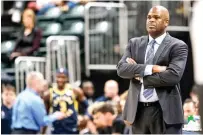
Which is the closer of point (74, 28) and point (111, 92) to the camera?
point (111, 92)

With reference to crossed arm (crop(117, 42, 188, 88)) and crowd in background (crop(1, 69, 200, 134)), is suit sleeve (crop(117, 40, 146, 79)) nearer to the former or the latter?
crossed arm (crop(117, 42, 188, 88))

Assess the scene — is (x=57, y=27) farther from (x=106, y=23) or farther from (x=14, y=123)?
(x=14, y=123)

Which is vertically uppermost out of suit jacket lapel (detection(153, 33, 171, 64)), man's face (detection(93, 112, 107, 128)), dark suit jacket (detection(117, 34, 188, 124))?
suit jacket lapel (detection(153, 33, 171, 64))

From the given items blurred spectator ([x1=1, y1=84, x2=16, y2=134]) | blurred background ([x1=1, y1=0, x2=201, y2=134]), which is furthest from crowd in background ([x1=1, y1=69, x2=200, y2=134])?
blurred background ([x1=1, y1=0, x2=201, y2=134])

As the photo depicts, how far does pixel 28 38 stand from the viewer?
12.3m

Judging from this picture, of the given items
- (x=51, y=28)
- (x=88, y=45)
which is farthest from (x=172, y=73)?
(x=51, y=28)

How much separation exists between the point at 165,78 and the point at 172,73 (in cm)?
8

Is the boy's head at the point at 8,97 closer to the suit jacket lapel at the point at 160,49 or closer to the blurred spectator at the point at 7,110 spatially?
Result: the blurred spectator at the point at 7,110

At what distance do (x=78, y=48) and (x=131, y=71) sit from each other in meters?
6.52

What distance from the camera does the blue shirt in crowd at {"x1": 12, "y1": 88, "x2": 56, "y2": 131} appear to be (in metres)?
9.19

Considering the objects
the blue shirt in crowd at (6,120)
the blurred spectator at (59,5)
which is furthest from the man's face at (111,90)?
the blurred spectator at (59,5)

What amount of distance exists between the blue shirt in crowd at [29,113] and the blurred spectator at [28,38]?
2.97 metres

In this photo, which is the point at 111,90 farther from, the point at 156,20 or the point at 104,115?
the point at 156,20

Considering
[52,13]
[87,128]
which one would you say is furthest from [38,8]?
[87,128]
